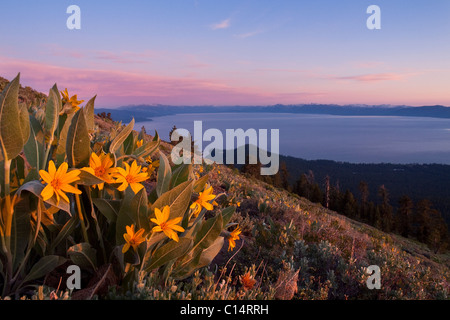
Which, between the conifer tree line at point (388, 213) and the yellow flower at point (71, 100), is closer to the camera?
the yellow flower at point (71, 100)

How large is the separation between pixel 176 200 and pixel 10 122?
3.49 feet

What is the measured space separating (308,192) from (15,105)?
82.6 meters

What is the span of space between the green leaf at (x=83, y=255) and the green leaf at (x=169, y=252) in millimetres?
374

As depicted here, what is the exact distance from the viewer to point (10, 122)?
6.09 feet

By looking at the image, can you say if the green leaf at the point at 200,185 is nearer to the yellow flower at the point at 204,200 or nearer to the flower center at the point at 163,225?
the yellow flower at the point at 204,200

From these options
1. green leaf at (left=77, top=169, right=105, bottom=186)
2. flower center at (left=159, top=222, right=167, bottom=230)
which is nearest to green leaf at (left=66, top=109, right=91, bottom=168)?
green leaf at (left=77, top=169, right=105, bottom=186)

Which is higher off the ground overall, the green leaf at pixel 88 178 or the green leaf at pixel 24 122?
the green leaf at pixel 24 122

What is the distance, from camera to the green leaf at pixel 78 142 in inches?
76.0

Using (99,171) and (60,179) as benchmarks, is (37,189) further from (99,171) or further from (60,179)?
(99,171)

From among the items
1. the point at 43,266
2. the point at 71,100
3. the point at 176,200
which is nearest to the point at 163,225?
→ the point at 176,200

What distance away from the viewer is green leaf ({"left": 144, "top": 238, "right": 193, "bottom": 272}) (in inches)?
88.0

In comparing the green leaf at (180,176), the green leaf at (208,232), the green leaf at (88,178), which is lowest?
the green leaf at (208,232)

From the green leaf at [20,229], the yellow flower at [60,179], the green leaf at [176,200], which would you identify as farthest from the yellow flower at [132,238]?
the green leaf at [20,229]
